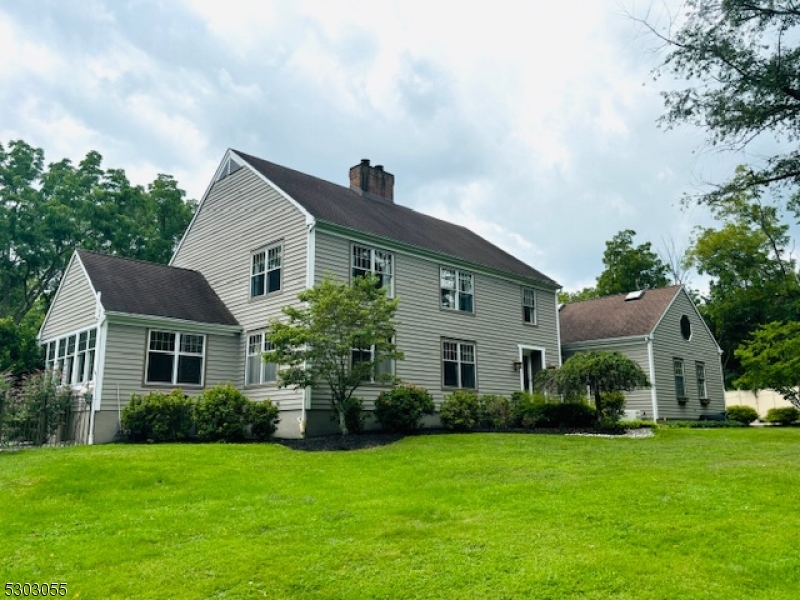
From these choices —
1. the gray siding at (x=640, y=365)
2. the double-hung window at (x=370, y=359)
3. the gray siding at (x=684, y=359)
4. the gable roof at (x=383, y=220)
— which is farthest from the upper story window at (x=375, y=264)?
the gray siding at (x=684, y=359)

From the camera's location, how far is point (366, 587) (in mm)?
5160

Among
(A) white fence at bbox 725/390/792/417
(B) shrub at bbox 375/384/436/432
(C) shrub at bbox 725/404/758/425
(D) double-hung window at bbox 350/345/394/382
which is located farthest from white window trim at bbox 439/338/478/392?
(A) white fence at bbox 725/390/792/417

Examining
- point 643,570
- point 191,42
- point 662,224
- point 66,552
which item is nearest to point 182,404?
point 191,42

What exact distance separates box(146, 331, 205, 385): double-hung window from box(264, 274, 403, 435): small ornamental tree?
344 cm

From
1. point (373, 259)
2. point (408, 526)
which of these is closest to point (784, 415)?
point (373, 259)

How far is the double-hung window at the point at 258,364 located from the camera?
57.5 ft

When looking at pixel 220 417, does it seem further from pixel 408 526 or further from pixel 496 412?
pixel 408 526

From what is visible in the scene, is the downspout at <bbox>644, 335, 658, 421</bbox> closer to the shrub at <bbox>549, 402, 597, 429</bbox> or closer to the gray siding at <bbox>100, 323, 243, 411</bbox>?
the shrub at <bbox>549, 402, 597, 429</bbox>

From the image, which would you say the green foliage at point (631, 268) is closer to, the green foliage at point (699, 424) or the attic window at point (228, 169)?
the green foliage at point (699, 424)

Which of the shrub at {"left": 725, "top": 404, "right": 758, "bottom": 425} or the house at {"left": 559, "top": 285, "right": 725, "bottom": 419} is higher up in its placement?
the house at {"left": 559, "top": 285, "right": 725, "bottom": 419}

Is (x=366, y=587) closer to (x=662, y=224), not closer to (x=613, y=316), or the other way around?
(x=613, y=316)

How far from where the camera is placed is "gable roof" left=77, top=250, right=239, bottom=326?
55.6ft

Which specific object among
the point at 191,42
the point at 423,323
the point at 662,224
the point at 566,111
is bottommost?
the point at 423,323

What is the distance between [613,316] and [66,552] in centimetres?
2597
